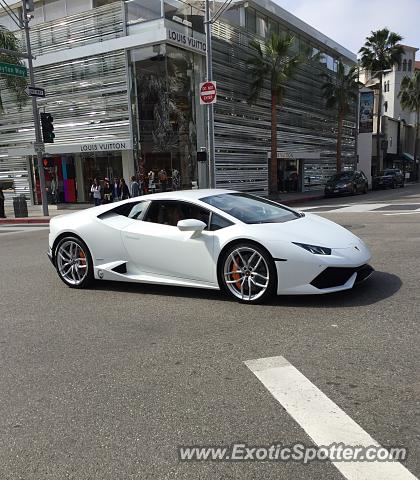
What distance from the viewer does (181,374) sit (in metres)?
3.71

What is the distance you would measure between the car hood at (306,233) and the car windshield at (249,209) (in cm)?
24

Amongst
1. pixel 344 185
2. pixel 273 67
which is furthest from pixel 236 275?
pixel 344 185

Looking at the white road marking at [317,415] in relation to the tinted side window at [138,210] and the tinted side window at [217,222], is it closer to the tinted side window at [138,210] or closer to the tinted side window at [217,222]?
the tinted side window at [217,222]

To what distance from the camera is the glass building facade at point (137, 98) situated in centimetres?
2238

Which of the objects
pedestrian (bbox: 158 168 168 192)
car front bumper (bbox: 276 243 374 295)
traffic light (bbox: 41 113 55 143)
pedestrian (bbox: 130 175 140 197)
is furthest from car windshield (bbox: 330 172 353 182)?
car front bumper (bbox: 276 243 374 295)

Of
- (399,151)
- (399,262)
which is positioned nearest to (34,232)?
(399,262)

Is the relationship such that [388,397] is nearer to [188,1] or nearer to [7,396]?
[7,396]


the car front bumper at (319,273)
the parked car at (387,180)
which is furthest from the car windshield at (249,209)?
the parked car at (387,180)

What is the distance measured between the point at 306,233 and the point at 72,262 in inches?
134

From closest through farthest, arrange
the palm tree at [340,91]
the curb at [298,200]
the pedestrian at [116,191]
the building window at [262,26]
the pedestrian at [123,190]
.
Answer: the pedestrian at [123,190] < the pedestrian at [116,191] < the curb at [298,200] < the building window at [262,26] < the palm tree at [340,91]

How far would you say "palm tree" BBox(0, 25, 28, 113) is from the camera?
70.9 feet

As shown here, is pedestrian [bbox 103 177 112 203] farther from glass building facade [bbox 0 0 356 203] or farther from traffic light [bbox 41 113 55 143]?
traffic light [bbox 41 113 55 143]

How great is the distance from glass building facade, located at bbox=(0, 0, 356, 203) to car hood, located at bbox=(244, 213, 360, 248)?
16.2 metres

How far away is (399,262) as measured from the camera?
7.07m
